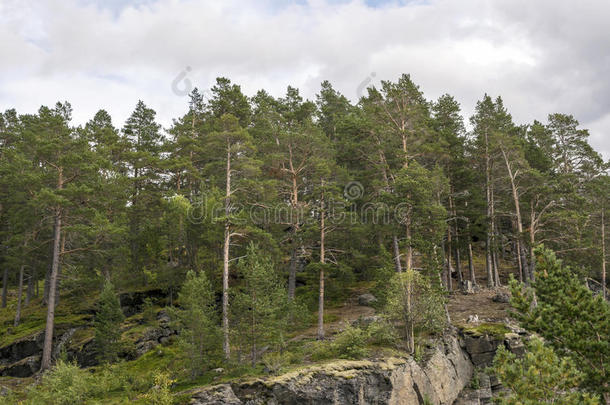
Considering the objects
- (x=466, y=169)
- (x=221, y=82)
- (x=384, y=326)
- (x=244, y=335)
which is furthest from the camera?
(x=221, y=82)

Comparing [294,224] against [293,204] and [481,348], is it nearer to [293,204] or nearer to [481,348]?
[293,204]

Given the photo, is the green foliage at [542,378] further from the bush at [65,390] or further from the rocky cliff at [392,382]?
the bush at [65,390]

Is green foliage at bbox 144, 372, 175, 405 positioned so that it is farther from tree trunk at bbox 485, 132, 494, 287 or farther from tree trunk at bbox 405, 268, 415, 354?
tree trunk at bbox 485, 132, 494, 287

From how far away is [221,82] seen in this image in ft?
140

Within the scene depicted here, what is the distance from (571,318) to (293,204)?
66.6ft

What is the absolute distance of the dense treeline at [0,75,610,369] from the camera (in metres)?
26.4

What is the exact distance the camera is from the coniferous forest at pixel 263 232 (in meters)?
21.5

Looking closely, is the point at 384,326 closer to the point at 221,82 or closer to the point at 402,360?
the point at 402,360

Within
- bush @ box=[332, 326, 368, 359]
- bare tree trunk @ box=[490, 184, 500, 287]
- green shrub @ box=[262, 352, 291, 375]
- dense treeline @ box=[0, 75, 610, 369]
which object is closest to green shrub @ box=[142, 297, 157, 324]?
dense treeline @ box=[0, 75, 610, 369]

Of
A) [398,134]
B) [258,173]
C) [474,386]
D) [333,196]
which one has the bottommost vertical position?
[474,386]

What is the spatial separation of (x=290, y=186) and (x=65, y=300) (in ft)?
82.6

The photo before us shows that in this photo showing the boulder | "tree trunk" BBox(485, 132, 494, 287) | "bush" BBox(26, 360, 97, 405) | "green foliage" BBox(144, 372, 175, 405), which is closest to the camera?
"green foliage" BBox(144, 372, 175, 405)

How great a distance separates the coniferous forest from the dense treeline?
0.17 meters

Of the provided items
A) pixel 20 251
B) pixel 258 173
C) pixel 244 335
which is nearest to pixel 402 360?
pixel 244 335
